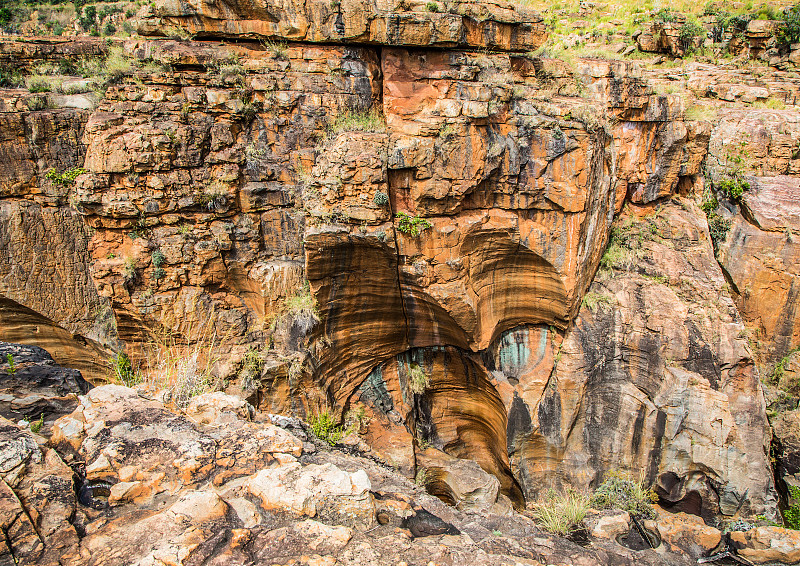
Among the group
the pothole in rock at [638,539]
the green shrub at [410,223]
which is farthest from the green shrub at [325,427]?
the pothole in rock at [638,539]

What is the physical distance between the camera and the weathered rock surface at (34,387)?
3631mm

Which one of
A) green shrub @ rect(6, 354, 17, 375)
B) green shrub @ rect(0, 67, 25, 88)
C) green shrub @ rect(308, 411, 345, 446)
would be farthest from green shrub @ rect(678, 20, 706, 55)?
green shrub @ rect(6, 354, 17, 375)

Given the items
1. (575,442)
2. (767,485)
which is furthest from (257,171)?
(767,485)

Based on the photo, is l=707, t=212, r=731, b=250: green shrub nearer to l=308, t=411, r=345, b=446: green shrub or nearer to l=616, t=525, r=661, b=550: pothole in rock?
l=616, t=525, r=661, b=550: pothole in rock

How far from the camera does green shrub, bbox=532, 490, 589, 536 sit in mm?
6254

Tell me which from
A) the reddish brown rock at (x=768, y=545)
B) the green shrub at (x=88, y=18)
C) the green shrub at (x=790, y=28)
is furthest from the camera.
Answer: the green shrub at (x=88, y=18)

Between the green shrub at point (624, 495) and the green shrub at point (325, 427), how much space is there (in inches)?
195

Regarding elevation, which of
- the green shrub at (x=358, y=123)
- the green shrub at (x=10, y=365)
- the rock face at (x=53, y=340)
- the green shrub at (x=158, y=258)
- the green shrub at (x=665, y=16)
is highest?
the green shrub at (x=665, y=16)

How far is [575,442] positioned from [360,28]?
857 centimetres

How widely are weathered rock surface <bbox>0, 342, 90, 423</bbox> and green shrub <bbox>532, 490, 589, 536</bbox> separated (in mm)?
5684

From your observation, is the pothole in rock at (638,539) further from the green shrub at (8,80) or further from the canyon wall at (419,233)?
the green shrub at (8,80)

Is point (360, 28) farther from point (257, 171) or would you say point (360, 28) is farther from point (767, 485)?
point (767, 485)

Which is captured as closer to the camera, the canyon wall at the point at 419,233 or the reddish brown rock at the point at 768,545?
the reddish brown rock at the point at 768,545

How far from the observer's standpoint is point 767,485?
8391mm
